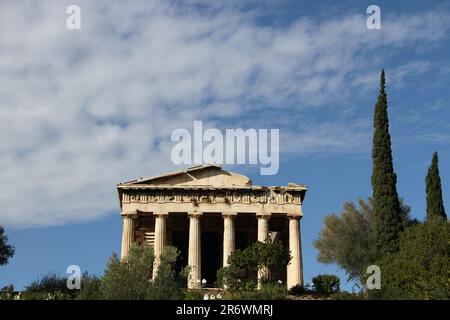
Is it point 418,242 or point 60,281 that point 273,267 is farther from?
point 60,281

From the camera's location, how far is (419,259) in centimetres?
4297

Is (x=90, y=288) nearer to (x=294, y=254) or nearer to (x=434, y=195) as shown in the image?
(x=294, y=254)

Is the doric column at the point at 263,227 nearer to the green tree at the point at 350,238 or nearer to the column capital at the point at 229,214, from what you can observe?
the column capital at the point at 229,214

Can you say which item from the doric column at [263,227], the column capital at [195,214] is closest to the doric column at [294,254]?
the doric column at [263,227]

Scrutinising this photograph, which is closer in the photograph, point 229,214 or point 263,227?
point 263,227

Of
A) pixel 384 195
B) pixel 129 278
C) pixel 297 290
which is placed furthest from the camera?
pixel 384 195

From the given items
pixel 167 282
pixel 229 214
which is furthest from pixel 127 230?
pixel 167 282

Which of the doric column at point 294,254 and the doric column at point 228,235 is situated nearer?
the doric column at point 294,254

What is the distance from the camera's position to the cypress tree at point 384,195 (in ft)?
153

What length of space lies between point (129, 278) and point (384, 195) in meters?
21.0

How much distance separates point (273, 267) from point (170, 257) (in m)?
13.8

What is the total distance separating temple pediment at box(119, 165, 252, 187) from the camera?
53.6 metres

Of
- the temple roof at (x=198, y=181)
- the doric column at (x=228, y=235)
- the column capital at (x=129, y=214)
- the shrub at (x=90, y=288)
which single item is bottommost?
the shrub at (x=90, y=288)

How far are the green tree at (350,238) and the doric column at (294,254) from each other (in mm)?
5094
